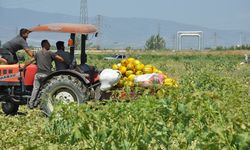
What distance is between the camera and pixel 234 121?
4762mm

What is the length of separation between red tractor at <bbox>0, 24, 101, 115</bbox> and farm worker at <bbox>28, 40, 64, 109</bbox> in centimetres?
11

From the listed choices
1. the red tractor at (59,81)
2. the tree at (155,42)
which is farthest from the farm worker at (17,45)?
the tree at (155,42)

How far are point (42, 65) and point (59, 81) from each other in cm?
51

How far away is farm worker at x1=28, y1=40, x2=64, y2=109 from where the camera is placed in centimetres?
1080

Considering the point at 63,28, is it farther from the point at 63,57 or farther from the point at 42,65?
the point at 42,65

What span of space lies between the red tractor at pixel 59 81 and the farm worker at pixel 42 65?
0.11 metres

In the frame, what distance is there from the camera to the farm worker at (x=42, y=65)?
1080 centimetres

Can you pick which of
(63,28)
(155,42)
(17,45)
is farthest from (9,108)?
(155,42)

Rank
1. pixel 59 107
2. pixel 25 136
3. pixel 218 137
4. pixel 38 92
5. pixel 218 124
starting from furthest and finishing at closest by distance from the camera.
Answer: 1. pixel 38 92
2. pixel 25 136
3. pixel 59 107
4. pixel 218 124
5. pixel 218 137

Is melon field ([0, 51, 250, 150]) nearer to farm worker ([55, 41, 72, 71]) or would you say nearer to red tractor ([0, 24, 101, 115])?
red tractor ([0, 24, 101, 115])

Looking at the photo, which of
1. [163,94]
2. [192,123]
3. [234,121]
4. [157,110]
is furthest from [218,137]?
[163,94]

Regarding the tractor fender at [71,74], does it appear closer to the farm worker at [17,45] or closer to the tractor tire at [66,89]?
the tractor tire at [66,89]

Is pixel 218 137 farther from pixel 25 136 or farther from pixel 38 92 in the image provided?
pixel 38 92

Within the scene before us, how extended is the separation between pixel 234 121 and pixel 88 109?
7.69 ft
